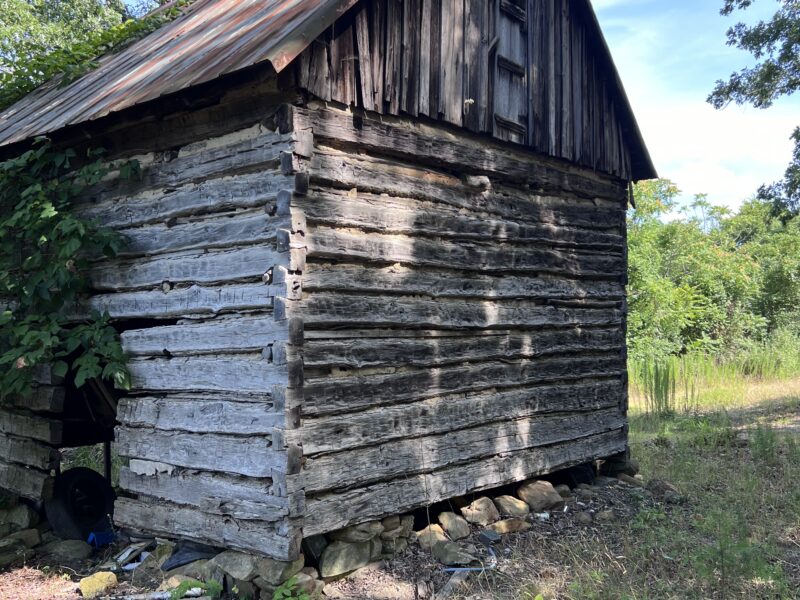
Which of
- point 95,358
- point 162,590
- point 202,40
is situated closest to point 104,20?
point 202,40

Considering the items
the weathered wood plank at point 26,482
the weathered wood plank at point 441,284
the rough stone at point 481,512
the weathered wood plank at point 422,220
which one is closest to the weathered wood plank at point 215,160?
the weathered wood plank at point 422,220

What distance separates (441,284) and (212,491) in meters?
2.65

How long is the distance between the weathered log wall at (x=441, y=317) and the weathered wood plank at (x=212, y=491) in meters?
0.24

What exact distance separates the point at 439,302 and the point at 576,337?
2.47 metres

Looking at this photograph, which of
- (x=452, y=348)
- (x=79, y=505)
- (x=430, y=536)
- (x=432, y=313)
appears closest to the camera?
(x=430, y=536)

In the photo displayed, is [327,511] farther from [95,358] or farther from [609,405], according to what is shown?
[609,405]

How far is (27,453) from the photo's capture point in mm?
7266

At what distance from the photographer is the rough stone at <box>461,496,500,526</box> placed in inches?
267

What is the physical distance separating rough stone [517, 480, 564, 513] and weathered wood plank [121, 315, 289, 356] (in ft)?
11.8

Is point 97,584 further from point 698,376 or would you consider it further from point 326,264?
point 698,376

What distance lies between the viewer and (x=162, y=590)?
212 inches

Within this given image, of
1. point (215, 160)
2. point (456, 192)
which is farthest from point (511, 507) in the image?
point (215, 160)

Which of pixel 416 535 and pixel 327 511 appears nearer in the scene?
pixel 327 511

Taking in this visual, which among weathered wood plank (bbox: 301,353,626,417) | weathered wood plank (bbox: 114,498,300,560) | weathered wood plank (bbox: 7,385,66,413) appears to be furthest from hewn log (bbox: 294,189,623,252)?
weathered wood plank (bbox: 7,385,66,413)
